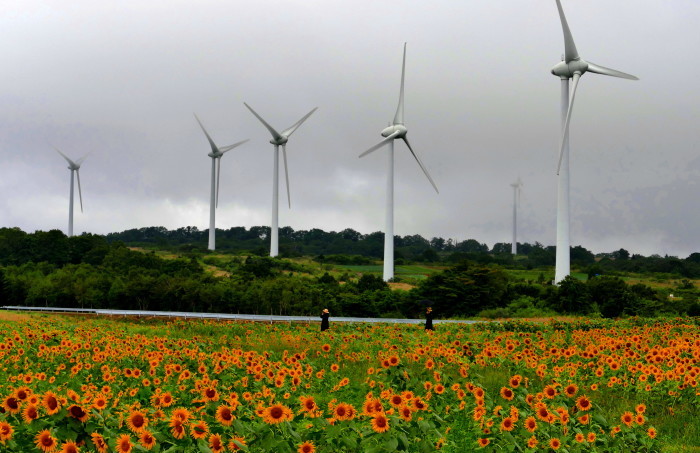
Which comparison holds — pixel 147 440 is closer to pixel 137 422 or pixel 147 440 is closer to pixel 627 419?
pixel 137 422

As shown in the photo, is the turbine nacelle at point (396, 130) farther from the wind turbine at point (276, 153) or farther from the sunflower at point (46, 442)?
the sunflower at point (46, 442)

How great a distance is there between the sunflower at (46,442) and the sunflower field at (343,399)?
1cm

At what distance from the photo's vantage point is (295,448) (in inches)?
262

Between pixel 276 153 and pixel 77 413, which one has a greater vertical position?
pixel 276 153

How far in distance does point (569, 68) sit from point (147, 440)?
68.3m

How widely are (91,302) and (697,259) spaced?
95.9m

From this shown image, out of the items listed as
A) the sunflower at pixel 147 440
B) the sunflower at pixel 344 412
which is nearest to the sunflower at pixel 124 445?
the sunflower at pixel 147 440

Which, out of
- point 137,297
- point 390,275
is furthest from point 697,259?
point 137,297

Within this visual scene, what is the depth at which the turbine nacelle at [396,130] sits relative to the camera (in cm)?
8250

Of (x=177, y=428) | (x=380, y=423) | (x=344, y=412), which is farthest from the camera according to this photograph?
(x=344, y=412)

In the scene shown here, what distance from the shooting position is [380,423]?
672cm

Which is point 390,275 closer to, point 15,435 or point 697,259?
point 697,259

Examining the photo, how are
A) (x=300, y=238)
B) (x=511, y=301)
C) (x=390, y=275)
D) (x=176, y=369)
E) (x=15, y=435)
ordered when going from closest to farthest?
1. (x=15, y=435)
2. (x=176, y=369)
3. (x=511, y=301)
4. (x=390, y=275)
5. (x=300, y=238)

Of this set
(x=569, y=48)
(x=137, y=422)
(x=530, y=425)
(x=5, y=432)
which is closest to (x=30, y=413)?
(x=5, y=432)
